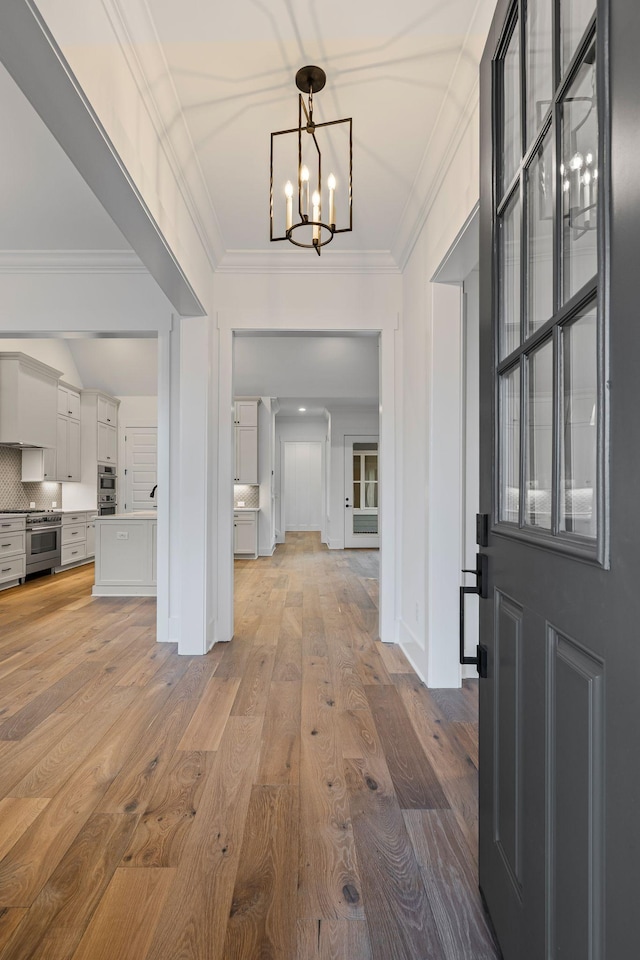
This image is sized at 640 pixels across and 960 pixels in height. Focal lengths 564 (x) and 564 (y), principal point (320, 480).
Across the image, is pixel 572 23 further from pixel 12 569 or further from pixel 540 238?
pixel 12 569

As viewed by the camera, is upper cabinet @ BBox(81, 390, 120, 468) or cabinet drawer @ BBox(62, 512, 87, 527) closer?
cabinet drawer @ BBox(62, 512, 87, 527)

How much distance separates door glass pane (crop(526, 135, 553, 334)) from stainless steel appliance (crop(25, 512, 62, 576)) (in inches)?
258

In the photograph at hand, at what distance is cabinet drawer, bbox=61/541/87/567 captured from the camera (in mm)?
7375

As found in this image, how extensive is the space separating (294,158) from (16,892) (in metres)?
3.10

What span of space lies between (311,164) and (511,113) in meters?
1.78

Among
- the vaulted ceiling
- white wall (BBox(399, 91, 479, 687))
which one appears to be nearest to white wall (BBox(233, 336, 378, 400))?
the vaulted ceiling

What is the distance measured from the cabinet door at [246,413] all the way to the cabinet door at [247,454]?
0.26 ft

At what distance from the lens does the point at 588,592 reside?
85 cm

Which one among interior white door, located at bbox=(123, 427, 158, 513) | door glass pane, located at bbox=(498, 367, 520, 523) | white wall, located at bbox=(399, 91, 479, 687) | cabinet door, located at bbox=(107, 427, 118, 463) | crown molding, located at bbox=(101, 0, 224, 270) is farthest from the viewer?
interior white door, located at bbox=(123, 427, 158, 513)

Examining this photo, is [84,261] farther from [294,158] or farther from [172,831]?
[172,831]

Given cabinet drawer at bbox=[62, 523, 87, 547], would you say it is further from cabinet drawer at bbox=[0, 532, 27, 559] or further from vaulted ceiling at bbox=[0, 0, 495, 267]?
vaulted ceiling at bbox=[0, 0, 495, 267]

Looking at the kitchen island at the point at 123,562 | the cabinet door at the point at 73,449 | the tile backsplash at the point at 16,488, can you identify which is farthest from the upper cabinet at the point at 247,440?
the kitchen island at the point at 123,562

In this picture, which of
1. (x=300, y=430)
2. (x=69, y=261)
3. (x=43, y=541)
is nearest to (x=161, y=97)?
(x=69, y=261)

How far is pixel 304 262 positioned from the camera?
12.8 ft
